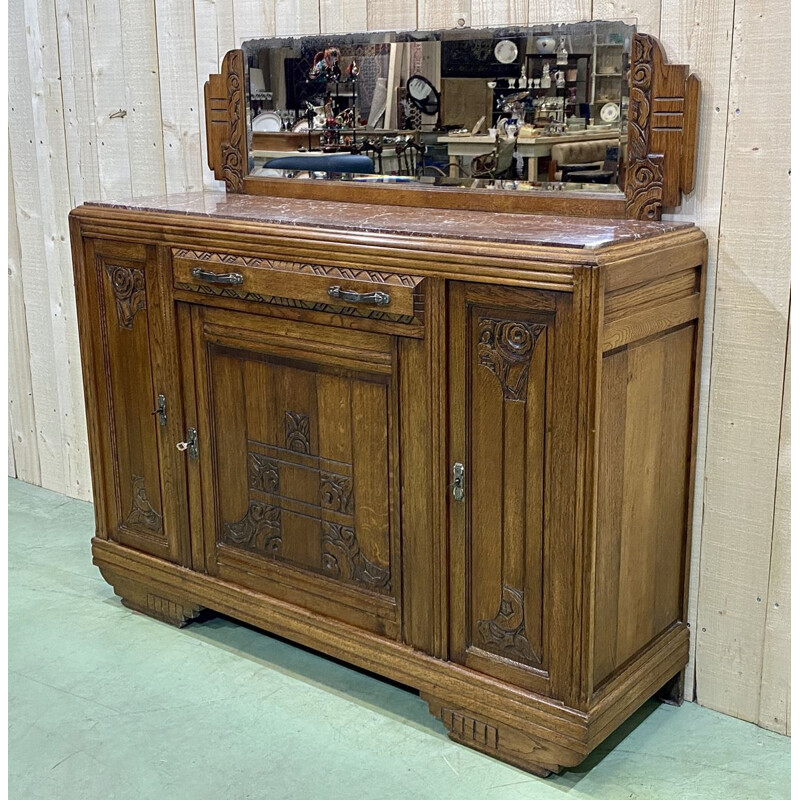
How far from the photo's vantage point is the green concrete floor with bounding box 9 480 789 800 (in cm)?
219

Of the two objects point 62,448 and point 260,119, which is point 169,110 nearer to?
point 260,119

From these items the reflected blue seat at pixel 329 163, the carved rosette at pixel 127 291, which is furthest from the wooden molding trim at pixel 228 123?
the carved rosette at pixel 127 291

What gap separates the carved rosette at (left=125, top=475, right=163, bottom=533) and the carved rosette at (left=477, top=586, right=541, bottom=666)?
994 mm

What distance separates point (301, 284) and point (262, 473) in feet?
1.63

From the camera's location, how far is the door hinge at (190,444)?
266 cm

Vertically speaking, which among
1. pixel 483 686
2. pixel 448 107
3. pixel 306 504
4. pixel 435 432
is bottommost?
pixel 483 686

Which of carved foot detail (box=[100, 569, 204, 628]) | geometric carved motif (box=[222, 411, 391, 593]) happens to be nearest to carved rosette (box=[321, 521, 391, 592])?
geometric carved motif (box=[222, 411, 391, 593])

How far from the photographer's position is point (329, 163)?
273 cm

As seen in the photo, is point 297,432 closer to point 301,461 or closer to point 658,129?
point 301,461

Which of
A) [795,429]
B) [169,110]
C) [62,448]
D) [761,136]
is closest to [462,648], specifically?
[795,429]

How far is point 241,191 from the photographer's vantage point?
9.64 ft

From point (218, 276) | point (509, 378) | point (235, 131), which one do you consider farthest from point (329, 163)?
point (509, 378)

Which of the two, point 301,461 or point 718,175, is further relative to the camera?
point 301,461

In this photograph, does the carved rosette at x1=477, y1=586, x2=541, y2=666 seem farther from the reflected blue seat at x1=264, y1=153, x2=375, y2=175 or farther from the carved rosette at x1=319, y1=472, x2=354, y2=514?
the reflected blue seat at x1=264, y1=153, x2=375, y2=175
